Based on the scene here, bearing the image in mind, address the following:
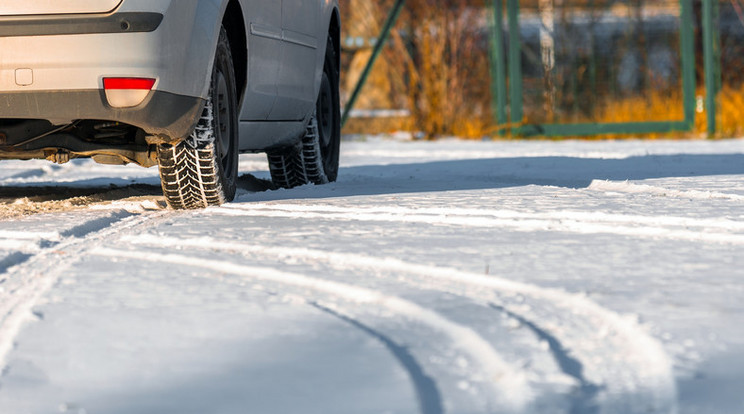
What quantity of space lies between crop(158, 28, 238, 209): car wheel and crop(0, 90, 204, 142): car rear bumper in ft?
0.80

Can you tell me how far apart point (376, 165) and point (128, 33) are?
507 cm

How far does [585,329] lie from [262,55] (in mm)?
3454

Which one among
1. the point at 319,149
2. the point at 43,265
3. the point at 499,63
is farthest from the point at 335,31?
the point at 499,63

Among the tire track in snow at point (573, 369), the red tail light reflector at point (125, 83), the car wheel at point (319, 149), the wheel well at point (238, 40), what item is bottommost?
the tire track in snow at point (573, 369)

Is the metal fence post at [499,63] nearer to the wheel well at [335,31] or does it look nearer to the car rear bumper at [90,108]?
the wheel well at [335,31]

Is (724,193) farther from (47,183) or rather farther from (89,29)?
(47,183)

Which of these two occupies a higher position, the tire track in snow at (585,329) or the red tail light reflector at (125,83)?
the red tail light reflector at (125,83)

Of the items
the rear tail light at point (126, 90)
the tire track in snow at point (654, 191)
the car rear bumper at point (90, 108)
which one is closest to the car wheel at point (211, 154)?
the car rear bumper at point (90, 108)

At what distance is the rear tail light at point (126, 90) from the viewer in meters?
4.94

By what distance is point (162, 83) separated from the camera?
16.5 feet

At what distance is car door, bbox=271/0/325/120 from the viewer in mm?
6473

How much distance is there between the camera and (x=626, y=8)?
14656 millimetres

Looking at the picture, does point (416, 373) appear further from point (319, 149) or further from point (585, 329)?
point (319, 149)

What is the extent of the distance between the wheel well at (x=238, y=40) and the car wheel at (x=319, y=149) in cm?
112
